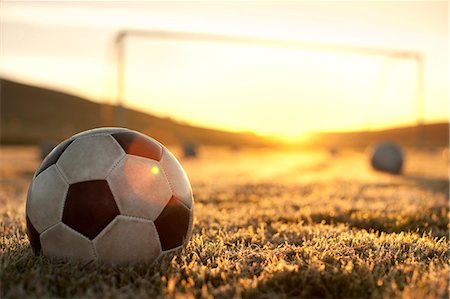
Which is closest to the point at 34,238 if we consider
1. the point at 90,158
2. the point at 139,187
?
the point at 90,158

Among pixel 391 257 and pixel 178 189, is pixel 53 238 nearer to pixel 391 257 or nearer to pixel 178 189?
pixel 178 189

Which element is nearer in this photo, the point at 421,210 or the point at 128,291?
the point at 128,291

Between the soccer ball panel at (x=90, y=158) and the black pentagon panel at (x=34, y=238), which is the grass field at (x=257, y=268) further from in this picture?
the soccer ball panel at (x=90, y=158)

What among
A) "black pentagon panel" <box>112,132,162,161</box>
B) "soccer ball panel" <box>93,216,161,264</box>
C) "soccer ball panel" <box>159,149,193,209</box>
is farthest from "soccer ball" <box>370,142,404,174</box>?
"soccer ball panel" <box>93,216,161,264</box>

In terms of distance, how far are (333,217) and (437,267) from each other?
112 inches

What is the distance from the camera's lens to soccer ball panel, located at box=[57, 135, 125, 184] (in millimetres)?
3000

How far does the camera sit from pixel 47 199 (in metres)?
3.05

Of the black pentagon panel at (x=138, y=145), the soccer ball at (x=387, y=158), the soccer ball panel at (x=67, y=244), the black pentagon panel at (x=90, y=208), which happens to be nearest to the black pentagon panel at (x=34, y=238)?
the soccer ball panel at (x=67, y=244)

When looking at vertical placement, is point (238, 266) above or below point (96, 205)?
below

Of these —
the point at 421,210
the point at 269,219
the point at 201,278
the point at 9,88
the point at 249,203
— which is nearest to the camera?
the point at 201,278

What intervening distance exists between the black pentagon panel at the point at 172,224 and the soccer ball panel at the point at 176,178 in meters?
0.07

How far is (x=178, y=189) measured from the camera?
3301mm

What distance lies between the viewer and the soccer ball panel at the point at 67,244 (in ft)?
9.62

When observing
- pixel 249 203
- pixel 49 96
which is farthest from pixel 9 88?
pixel 249 203
